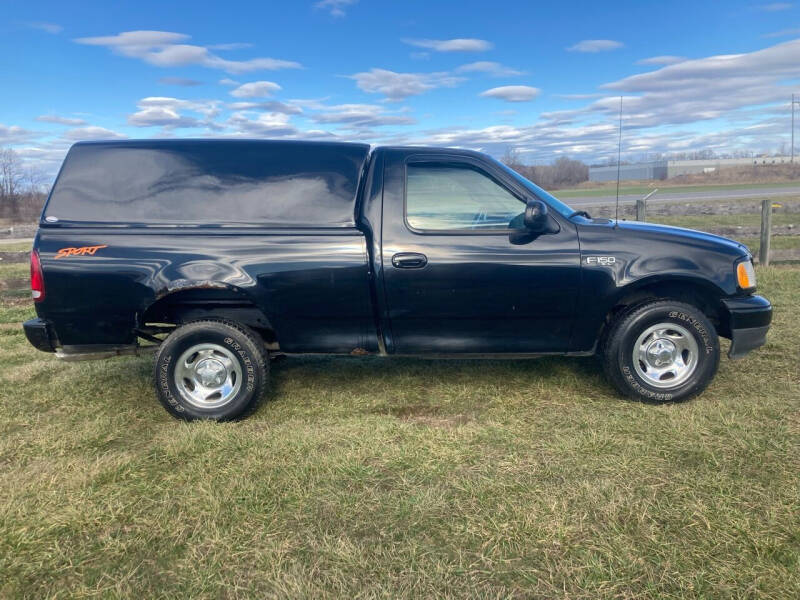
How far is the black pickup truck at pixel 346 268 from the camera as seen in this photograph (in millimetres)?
3914

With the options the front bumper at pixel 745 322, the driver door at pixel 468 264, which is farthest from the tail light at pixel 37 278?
the front bumper at pixel 745 322

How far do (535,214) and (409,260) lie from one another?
92 cm

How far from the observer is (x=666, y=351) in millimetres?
4105

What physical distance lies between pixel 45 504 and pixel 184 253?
5.70ft

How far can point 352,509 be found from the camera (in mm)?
2816

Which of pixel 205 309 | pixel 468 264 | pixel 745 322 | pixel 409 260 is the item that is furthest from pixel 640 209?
pixel 205 309

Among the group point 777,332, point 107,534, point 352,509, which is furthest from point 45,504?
point 777,332

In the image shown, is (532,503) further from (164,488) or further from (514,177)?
(514,177)

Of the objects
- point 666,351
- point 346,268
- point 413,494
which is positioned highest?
point 346,268

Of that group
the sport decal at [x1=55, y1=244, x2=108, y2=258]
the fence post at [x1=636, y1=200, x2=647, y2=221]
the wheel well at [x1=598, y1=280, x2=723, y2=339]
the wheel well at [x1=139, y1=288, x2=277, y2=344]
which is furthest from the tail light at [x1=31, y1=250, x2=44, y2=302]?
the fence post at [x1=636, y1=200, x2=647, y2=221]

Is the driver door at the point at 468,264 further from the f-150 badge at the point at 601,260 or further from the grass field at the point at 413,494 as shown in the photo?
the grass field at the point at 413,494

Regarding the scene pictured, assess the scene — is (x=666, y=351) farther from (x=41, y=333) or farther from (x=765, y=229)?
(x=765, y=229)

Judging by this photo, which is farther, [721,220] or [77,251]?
[721,220]

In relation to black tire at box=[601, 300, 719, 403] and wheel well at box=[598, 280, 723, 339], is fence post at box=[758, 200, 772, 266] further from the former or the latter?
black tire at box=[601, 300, 719, 403]
